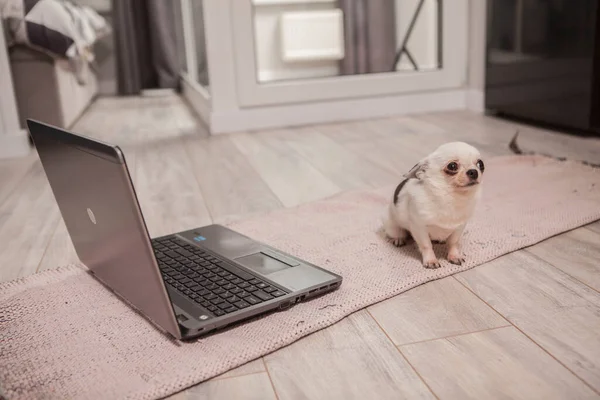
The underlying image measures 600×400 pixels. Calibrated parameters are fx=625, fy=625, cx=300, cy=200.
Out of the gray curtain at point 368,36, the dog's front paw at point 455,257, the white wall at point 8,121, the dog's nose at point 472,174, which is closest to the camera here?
the dog's nose at point 472,174

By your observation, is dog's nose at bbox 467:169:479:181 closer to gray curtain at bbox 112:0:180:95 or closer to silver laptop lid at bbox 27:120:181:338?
silver laptop lid at bbox 27:120:181:338

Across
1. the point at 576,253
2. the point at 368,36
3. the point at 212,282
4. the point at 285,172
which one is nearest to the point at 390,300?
the point at 212,282

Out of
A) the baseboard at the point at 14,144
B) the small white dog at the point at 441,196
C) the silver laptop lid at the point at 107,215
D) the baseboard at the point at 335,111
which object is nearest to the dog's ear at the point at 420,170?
the small white dog at the point at 441,196

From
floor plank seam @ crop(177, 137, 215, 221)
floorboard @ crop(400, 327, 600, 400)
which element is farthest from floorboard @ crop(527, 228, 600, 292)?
floor plank seam @ crop(177, 137, 215, 221)

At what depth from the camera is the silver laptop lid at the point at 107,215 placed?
2.71ft

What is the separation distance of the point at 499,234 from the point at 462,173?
0.30 meters

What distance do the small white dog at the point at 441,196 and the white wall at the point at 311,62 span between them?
1730 millimetres

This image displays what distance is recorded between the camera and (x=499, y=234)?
4.31 feet

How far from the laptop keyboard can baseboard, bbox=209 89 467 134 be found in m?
1.61

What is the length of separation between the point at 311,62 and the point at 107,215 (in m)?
2.04

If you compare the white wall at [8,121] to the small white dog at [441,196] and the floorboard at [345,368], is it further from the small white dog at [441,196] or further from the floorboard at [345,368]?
the floorboard at [345,368]

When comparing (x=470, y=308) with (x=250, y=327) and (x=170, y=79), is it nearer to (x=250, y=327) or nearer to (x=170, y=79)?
(x=250, y=327)

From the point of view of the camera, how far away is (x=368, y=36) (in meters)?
2.86

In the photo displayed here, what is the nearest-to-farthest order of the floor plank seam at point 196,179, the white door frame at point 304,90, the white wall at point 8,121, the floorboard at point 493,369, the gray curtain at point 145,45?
1. the floorboard at point 493,369
2. the floor plank seam at point 196,179
3. the white wall at point 8,121
4. the white door frame at point 304,90
5. the gray curtain at point 145,45
